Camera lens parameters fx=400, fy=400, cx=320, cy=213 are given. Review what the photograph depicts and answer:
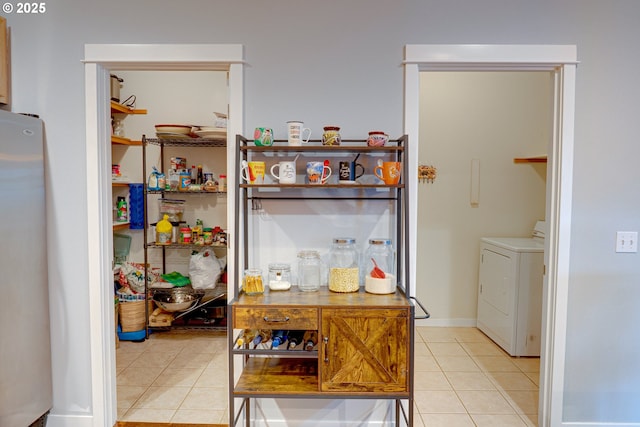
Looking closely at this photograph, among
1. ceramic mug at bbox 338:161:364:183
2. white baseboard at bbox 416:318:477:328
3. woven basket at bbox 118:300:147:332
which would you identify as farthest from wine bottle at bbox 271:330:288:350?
white baseboard at bbox 416:318:477:328

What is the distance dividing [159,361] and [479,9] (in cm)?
318

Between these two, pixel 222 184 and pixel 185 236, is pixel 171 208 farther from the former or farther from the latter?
pixel 222 184

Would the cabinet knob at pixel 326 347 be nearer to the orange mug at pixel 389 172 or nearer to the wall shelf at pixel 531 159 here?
the orange mug at pixel 389 172

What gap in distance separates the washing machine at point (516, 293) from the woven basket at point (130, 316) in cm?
306

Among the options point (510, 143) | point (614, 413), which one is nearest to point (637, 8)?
point (510, 143)

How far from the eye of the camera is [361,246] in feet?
6.98

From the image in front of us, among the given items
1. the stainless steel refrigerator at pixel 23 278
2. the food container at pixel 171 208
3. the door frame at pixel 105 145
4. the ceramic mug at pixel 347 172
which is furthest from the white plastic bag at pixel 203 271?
the ceramic mug at pixel 347 172

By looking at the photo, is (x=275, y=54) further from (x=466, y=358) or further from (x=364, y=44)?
(x=466, y=358)

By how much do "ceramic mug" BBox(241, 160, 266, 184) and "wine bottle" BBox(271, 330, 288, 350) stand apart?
76cm

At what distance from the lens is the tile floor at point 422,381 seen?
7.76 feet

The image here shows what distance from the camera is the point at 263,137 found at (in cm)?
192

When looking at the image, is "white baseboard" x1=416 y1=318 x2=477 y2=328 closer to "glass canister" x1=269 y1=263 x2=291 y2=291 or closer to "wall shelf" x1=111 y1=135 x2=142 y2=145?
"glass canister" x1=269 y1=263 x2=291 y2=291

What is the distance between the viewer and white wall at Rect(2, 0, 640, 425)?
2.04 metres

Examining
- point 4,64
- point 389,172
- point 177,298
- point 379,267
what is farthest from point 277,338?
point 4,64
